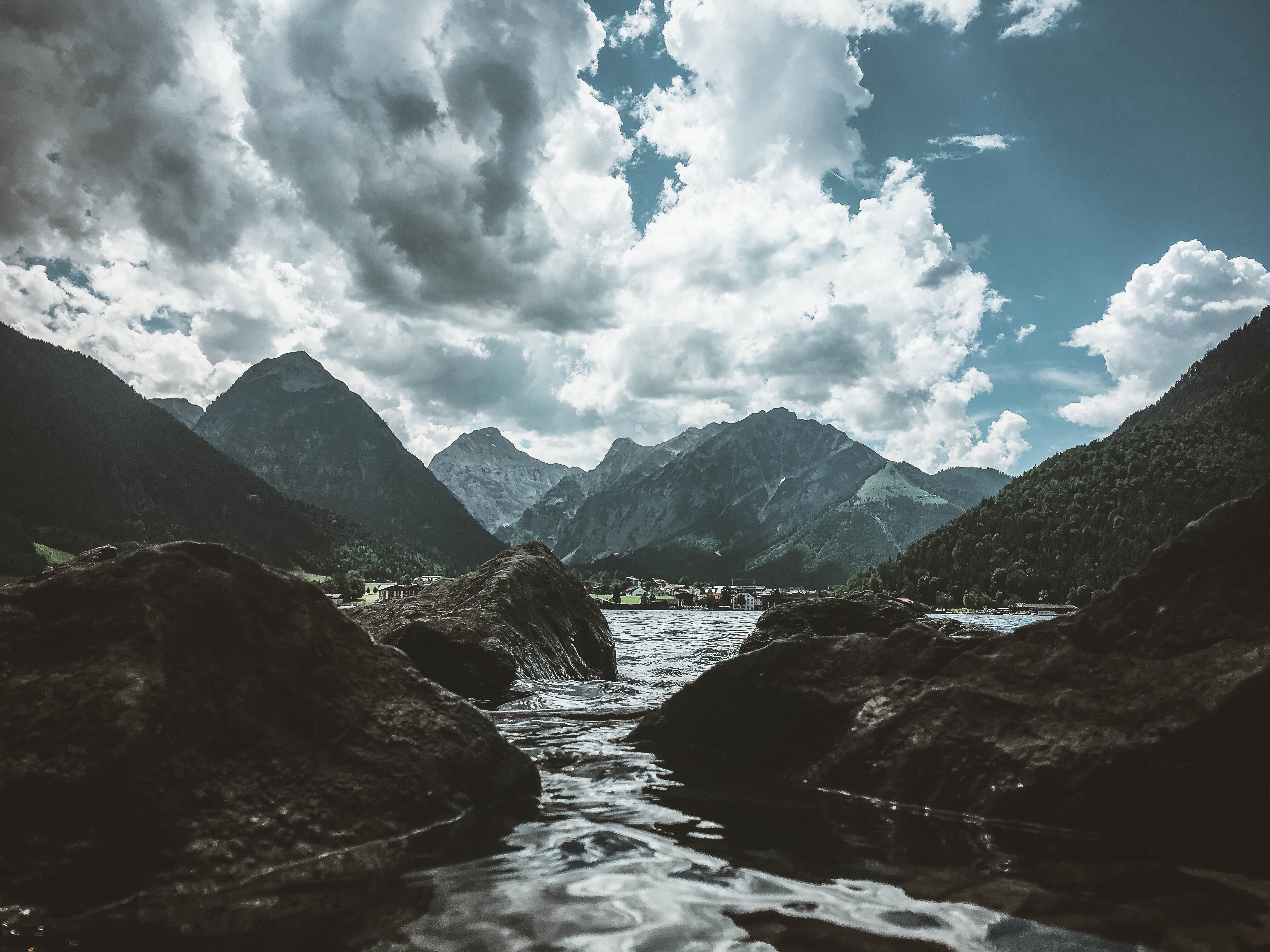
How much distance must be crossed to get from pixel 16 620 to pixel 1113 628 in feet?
29.0

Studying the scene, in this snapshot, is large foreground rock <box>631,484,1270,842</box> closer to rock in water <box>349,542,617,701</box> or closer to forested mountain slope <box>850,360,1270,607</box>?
rock in water <box>349,542,617,701</box>

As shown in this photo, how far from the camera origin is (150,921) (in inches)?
134

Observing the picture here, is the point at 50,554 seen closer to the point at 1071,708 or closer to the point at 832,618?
the point at 832,618

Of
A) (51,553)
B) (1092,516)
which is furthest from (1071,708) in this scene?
(51,553)

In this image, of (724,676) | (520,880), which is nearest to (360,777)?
(520,880)

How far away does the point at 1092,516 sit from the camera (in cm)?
16838

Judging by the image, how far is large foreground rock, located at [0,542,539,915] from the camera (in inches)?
150

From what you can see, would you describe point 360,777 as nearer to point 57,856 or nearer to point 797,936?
point 57,856

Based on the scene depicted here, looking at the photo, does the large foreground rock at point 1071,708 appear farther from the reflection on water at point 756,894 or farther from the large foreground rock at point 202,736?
the large foreground rock at point 202,736

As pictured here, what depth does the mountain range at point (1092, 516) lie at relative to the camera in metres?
155

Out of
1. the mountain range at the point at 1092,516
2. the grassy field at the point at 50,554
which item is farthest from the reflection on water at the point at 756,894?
the grassy field at the point at 50,554

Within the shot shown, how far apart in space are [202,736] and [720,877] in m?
3.53

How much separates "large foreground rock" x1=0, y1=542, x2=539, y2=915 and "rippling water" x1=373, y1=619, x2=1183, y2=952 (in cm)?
98

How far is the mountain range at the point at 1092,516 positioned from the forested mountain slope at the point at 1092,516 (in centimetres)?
28
